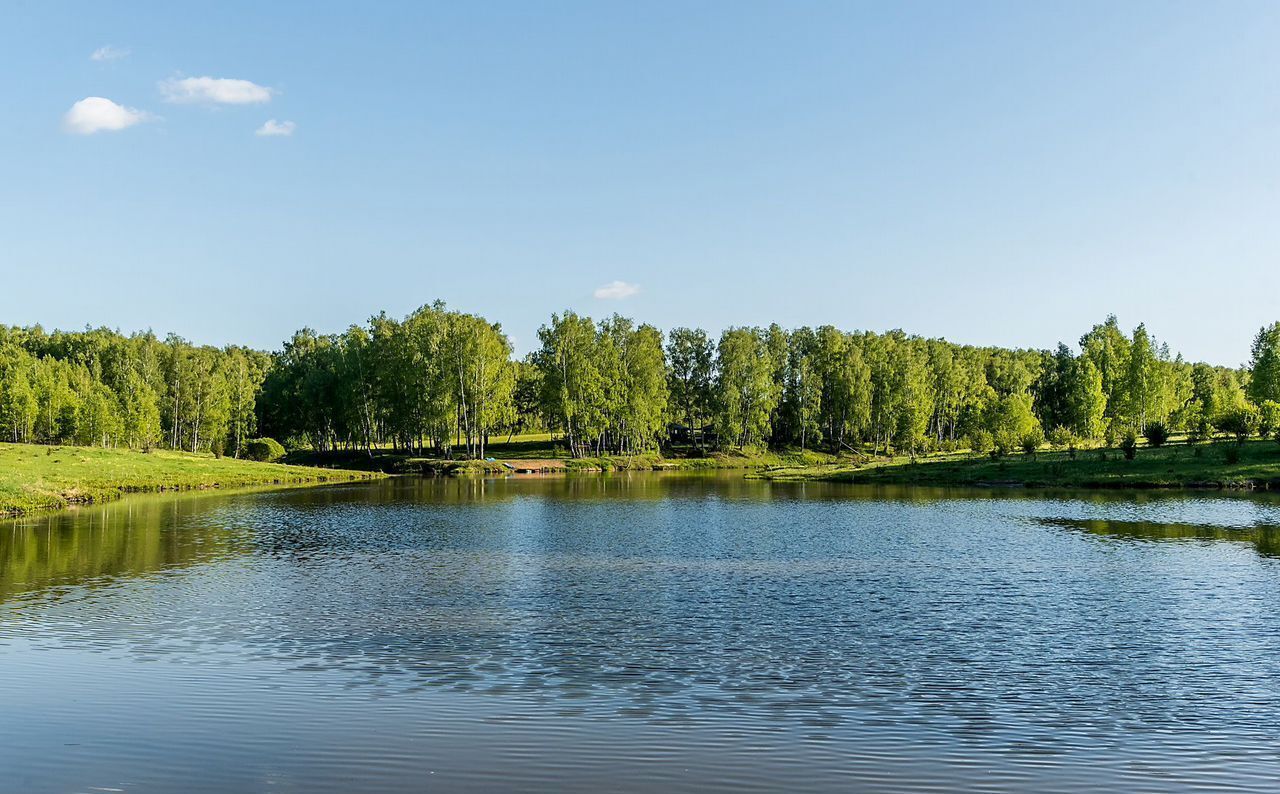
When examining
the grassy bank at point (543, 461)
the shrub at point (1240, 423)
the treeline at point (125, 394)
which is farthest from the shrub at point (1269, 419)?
the treeline at point (125, 394)

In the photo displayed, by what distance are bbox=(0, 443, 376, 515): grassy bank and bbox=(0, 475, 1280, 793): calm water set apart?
1931cm

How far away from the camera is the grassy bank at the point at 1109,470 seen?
240ft

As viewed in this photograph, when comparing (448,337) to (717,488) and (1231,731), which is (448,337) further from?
(1231,731)

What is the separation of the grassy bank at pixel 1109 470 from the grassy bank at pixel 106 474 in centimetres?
6452

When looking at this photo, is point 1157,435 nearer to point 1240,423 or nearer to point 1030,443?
point 1240,423

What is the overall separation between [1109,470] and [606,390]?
75619 millimetres

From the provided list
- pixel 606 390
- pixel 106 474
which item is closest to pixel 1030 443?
pixel 606 390

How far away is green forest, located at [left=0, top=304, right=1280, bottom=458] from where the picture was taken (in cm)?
11400

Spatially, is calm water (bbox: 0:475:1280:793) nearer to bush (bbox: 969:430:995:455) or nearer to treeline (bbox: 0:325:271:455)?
bush (bbox: 969:430:995:455)

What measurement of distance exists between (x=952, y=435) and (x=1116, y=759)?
487 ft

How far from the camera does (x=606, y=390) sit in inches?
5472

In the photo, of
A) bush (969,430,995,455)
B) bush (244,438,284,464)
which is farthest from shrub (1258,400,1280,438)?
bush (244,438,284,464)

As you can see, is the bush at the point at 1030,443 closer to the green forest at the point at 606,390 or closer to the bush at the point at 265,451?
the green forest at the point at 606,390

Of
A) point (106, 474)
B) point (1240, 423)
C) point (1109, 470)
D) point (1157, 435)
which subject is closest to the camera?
point (106, 474)
